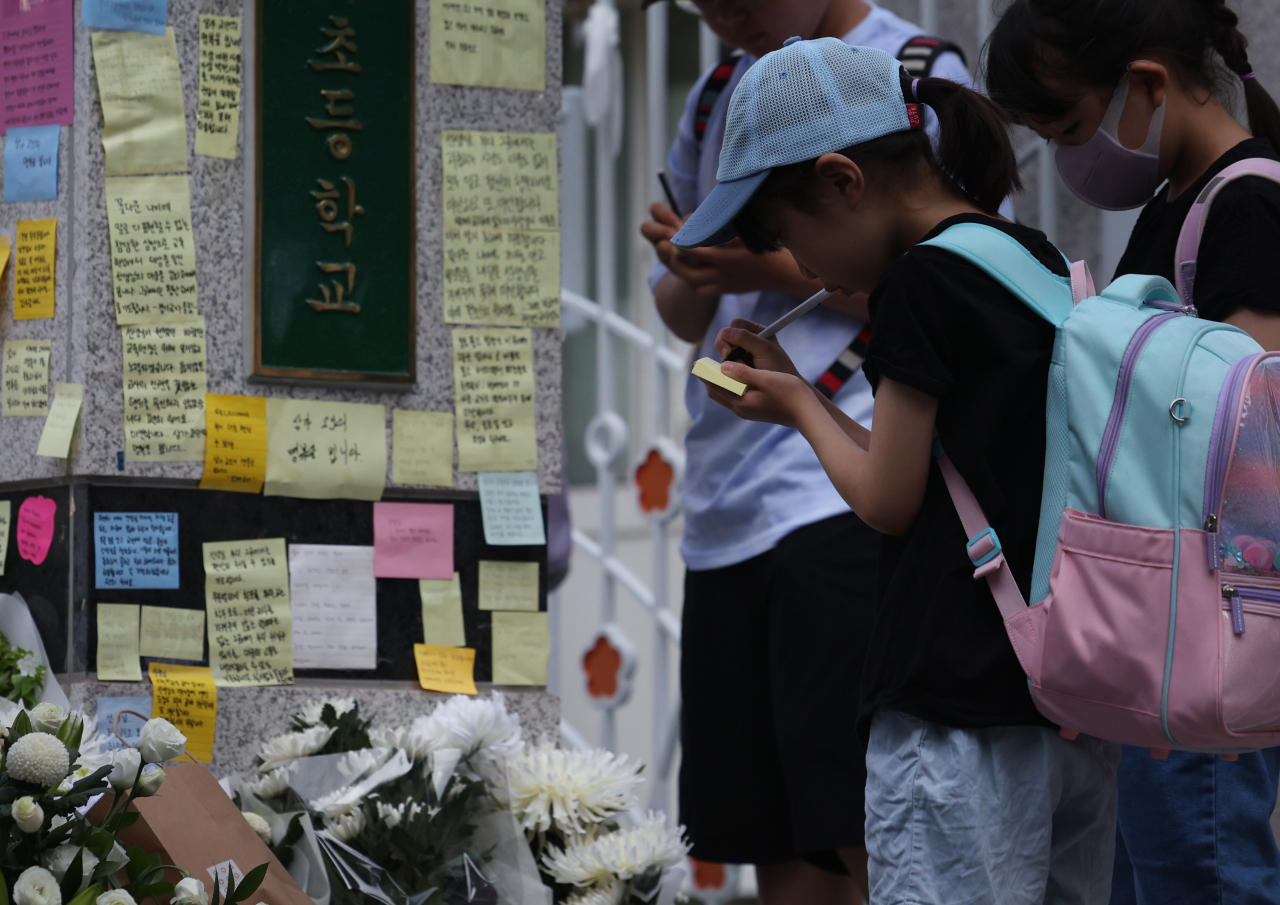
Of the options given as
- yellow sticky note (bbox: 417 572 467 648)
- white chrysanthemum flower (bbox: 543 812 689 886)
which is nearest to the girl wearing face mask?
white chrysanthemum flower (bbox: 543 812 689 886)

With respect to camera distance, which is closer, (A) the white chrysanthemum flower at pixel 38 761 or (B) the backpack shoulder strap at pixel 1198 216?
(A) the white chrysanthemum flower at pixel 38 761

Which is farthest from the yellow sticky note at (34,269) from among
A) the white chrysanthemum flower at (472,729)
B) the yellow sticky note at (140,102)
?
the white chrysanthemum flower at (472,729)

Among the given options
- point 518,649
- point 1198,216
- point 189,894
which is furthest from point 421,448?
point 1198,216

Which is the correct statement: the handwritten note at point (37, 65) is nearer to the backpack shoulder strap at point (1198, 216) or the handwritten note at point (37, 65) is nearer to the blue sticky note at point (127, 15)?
the blue sticky note at point (127, 15)

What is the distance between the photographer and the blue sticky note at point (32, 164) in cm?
221

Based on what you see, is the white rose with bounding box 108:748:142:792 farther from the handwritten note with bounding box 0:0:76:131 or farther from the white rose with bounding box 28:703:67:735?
the handwritten note with bounding box 0:0:76:131

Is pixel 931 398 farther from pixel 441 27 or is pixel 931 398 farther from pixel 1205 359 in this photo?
pixel 441 27

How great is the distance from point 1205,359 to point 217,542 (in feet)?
4.90

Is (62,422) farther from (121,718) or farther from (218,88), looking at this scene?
(218,88)

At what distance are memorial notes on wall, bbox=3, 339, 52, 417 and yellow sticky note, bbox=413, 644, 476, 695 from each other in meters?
0.70

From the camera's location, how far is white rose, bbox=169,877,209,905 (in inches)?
55.5

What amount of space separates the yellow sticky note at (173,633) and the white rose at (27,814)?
0.82m

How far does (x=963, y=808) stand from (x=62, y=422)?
1.45m

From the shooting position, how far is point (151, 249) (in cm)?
219
